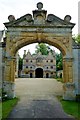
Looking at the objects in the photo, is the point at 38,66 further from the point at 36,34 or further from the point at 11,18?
the point at 11,18

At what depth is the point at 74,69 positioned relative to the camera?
48.4ft

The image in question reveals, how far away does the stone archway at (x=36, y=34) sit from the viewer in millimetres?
14781

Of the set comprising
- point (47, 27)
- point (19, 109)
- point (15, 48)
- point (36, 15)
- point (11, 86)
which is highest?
point (36, 15)

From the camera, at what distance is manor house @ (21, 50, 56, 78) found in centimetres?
5200

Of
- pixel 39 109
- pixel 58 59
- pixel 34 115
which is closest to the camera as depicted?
pixel 34 115

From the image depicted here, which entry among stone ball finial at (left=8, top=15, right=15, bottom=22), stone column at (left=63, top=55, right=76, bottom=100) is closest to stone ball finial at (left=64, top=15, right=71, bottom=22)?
stone column at (left=63, top=55, right=76, bottom=100)

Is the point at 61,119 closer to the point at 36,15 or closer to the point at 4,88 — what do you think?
the point at 4,88

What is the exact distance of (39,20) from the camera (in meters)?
15.1

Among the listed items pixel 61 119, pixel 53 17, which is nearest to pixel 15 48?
pixel 53 17

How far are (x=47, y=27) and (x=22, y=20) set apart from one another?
1.94m

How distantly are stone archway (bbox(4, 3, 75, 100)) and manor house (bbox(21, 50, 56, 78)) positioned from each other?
36.5m

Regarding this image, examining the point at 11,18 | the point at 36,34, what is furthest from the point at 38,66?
the point at 11,18

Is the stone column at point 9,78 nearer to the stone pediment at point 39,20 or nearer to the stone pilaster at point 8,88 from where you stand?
the stone pilaster at point 8,88

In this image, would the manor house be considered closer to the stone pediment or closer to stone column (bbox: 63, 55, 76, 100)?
the stone pediment
